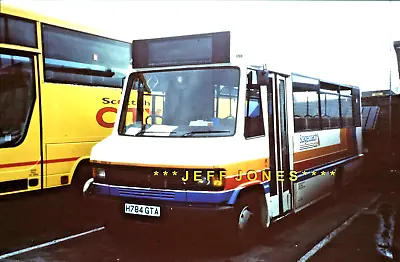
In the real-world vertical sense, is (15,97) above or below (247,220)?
above

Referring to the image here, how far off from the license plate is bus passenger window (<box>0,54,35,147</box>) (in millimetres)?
1939

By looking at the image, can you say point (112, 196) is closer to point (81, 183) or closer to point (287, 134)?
point (81, 183)

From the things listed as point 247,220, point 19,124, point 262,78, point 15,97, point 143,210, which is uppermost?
point 262,78

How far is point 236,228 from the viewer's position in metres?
4.96

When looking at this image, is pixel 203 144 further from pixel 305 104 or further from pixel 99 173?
pixel 305 104

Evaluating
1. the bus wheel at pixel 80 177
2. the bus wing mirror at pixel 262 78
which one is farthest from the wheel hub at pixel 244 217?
the bus wheel at pixel 80 177

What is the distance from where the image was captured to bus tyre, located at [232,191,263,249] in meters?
5.02

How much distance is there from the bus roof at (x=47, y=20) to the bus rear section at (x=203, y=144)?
1.48 meters

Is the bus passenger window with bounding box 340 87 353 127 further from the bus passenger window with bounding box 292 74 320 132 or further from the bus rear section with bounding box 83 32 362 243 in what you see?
the bus rear section with bounding box 83 32 362 243

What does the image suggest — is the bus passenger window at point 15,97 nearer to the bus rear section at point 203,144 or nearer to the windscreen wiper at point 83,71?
the windscreen wiper at point 83,71

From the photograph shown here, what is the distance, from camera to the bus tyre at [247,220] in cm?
502

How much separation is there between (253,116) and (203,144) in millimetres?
948

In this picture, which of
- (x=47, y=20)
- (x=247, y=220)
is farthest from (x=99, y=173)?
(x=47, y=20)

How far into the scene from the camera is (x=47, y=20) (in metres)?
6.47
